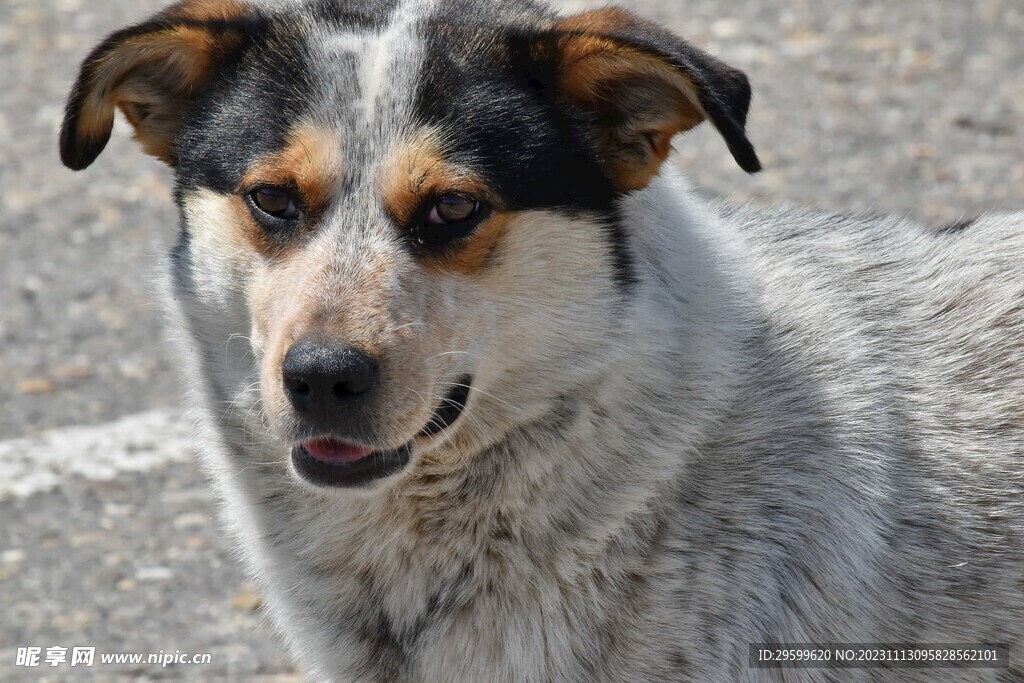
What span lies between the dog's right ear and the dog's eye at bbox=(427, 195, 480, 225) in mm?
674

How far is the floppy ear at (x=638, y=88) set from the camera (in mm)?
2699

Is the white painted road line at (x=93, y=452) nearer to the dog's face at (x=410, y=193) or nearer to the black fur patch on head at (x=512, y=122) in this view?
the dog's face at (x=410, y=193)

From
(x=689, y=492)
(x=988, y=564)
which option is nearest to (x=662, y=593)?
(x=689, y=492)

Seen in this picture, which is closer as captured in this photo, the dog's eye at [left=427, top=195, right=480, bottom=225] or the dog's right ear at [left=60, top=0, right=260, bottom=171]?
the dog's eye at [left=427, top=195, right=480, bottom=225]

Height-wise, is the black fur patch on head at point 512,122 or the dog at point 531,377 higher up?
the black fur patch on head at point 512,122

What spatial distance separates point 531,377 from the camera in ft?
9.78

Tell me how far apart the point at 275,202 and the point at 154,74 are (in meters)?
0.58

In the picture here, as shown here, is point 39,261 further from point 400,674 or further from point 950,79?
point 950,79

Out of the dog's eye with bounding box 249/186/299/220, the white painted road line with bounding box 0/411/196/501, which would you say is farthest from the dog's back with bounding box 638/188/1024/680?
the white painted road line with bounding box 0/411/196/501

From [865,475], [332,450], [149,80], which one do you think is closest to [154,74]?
[149,80]

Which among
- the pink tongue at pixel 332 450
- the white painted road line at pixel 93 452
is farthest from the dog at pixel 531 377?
the white painted road line at pixel 93 452

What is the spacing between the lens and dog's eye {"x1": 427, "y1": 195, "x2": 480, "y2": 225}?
2818 millimetres

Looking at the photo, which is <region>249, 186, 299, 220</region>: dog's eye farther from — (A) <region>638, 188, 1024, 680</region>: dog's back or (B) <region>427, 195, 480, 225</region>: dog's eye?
(A) <region>638, 188, 1024, 680</region>: dog's back

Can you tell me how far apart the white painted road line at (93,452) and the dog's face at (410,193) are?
1.91 metres
